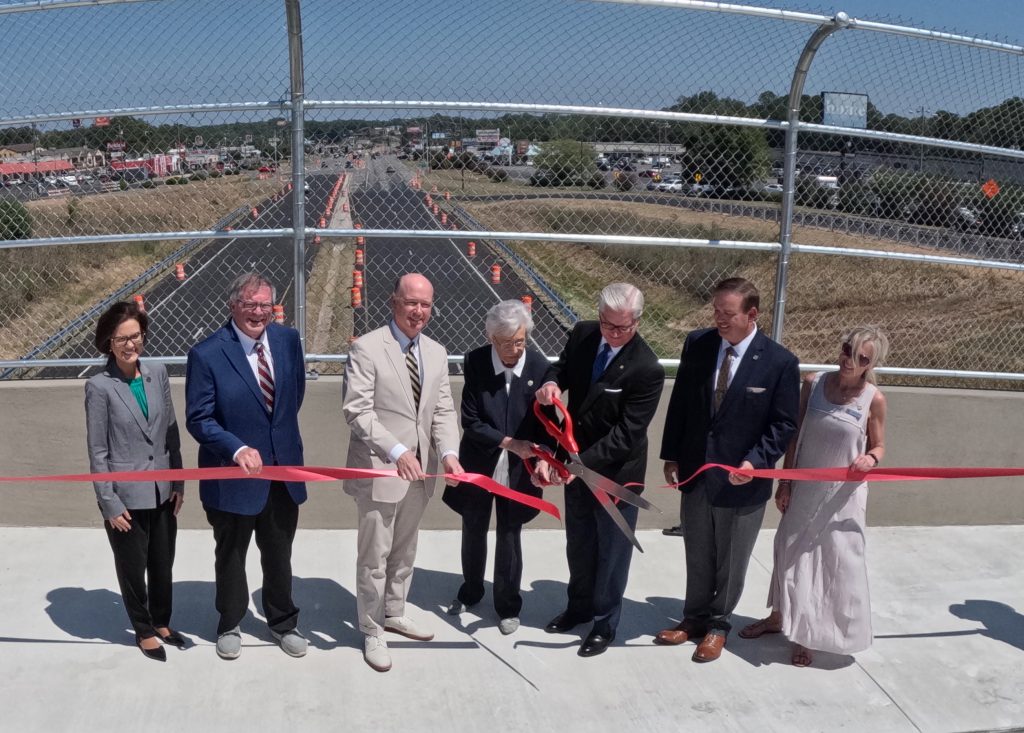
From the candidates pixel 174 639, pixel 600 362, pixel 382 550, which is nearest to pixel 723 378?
pixel 600 362

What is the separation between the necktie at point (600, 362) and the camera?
454 cm

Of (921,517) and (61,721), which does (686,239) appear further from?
(61,721)

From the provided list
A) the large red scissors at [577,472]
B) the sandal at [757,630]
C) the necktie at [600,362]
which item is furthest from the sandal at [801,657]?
the necktie at [600,362]

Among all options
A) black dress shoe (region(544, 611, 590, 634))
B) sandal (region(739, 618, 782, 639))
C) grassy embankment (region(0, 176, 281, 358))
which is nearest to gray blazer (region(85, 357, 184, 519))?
grassy embankment (region(0, 176, 281, 358))

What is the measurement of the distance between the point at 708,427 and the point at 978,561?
2.56 meters

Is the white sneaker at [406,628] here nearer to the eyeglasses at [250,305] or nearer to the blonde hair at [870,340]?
the eyeglasses at [250,305]

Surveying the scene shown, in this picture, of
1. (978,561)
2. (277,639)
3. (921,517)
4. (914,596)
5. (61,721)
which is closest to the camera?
(61,721)

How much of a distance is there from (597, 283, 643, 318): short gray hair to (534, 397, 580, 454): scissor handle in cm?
46

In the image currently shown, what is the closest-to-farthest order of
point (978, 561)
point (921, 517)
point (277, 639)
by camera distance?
point (277, 639), point (978, 561), point (921, 517)

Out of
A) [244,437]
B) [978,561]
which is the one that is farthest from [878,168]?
[244,437]

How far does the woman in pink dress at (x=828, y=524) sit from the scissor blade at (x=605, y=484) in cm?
74

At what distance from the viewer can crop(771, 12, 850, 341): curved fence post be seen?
5711mm

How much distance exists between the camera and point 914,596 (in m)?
5.54

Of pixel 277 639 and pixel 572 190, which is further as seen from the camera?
pixel 572 190
